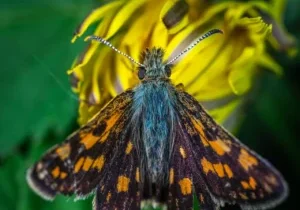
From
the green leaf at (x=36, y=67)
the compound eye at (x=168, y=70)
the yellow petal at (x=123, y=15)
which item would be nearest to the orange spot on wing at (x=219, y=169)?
the compound eye at (x=168, y=70)

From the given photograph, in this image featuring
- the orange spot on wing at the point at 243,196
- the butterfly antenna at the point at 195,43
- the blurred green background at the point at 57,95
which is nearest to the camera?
the orange spot on wing at the point at 243,196

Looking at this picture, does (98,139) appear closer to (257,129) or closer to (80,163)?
(80,163)

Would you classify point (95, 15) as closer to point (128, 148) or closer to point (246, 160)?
point (128, 148)

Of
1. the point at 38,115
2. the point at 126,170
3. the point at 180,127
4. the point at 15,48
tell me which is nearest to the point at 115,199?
the point at 126,170

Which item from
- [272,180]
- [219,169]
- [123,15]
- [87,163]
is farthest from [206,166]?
[123,15]

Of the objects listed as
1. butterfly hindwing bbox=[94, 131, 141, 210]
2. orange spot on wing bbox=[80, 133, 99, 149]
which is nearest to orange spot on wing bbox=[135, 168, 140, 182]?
butterfly hindwing bbox=[94, 131, 141, 210]

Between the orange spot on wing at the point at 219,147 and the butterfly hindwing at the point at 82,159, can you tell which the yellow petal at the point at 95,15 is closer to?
the butterfly hindwing at the point at 82,159

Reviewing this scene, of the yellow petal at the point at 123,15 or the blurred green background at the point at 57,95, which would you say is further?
A: the blurred green background at the point at 57,95
